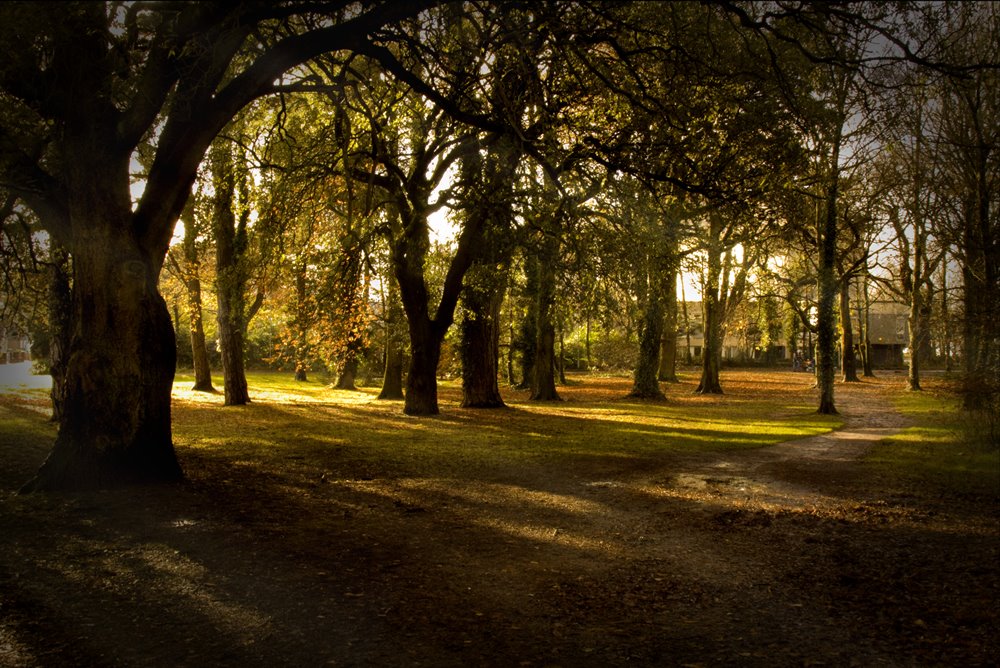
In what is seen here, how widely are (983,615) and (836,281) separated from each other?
15493 mm

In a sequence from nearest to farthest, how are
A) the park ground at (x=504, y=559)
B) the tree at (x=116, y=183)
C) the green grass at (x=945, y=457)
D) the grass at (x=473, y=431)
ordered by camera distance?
the park ground at (x=504, y=559), the tree at (x=116, y=183), the green grass at (x=945, y=457), the grass at (x=473, y=431)

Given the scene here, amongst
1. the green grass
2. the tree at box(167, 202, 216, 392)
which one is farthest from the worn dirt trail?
the tree at box(167, 202, 216, 392)

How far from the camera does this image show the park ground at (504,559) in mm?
4500

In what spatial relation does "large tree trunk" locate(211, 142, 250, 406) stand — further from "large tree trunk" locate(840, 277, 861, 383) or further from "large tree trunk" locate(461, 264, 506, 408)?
"large tree trunk" locate(840, 277, 861, 383)

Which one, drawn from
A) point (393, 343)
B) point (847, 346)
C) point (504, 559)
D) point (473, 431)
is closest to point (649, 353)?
point (393, 343)

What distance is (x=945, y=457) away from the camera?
1289 cm

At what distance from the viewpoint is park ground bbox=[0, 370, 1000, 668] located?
14.8ft

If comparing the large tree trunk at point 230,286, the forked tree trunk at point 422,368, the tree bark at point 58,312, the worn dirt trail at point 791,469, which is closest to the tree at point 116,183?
the tree bark at point 58,312

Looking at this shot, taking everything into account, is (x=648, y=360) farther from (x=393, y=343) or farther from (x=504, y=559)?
(x=504, y=559)

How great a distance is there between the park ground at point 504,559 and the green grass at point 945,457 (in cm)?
9

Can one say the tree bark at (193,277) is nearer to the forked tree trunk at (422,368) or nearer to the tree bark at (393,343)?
the tree bark at (393,343)

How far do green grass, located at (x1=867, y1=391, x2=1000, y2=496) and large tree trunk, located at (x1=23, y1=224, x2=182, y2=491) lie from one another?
1108 cm

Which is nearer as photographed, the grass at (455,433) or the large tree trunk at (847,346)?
the grass at (455,433)

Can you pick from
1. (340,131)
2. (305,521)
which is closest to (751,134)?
(340,131)
